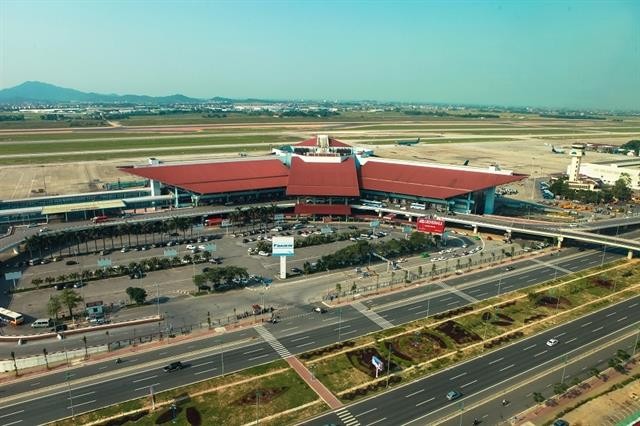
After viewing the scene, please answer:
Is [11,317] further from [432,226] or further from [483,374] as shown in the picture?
[432,226]

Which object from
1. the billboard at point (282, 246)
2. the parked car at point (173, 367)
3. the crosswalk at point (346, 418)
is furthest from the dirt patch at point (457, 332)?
the parked car at point (173, 367)

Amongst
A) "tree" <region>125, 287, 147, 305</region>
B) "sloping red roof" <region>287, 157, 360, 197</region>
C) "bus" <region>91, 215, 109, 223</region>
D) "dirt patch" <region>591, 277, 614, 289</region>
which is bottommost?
"dirt patch" <region>591, 277, 614, 289</region>

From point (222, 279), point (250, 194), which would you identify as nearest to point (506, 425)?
point (222, 279)

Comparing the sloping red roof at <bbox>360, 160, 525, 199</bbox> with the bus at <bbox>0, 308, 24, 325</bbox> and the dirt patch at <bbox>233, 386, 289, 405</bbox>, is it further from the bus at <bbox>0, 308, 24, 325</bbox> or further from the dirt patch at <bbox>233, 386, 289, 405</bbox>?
the bus at <bbox>0, 308, 24, 325</bbox>

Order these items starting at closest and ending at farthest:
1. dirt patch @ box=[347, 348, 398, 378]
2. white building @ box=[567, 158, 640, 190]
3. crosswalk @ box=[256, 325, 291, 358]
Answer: dirt patch @ box=[347, 348, 398, 378] → crosswalk @ box=[256, 325, 291, 358] → white building @ box=[567, 158, 640, 190]

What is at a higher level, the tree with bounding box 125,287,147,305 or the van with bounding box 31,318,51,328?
the tree with bounding box 125,287,147,305

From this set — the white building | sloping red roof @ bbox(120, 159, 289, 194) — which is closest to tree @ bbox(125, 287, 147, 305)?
sloping red roof @ bbox(120, 159, 289, 194)

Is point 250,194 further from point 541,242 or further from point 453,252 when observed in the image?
point 541,242

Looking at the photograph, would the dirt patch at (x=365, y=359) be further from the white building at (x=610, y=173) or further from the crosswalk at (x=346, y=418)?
the white building at (x=610, y=173)
